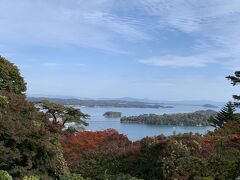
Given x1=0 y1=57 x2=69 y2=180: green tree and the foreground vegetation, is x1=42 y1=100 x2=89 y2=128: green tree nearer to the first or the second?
the foreground vegetation

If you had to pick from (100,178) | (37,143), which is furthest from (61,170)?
(100,178)

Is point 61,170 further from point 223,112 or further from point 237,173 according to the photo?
point 223,112

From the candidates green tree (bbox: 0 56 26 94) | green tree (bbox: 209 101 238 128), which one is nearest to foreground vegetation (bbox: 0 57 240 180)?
green tree (bbox: 0 56 26 94)

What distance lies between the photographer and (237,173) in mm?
6621

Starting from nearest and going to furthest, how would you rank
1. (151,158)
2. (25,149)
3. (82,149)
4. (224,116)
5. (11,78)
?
(25,149) < (151,158) < (82,149) < (11,78) < (224,116)

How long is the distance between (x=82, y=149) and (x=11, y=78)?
503 cm

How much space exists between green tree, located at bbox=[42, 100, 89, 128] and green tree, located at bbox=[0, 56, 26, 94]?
2156 mm

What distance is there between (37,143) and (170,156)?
19.9 ft

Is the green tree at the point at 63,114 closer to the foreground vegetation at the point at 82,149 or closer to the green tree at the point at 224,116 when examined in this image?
the foreground vegetation at the point at 82,149

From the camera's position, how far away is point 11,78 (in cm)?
2233

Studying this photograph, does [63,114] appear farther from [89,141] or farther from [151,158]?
[151,158]

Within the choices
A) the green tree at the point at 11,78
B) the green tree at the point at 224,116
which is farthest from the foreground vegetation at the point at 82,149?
the green tree at the point at 224,116

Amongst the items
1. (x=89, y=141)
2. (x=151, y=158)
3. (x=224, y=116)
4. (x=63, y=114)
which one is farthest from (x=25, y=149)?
(x=224, y=116)

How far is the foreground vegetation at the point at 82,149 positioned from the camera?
25.7 ft
